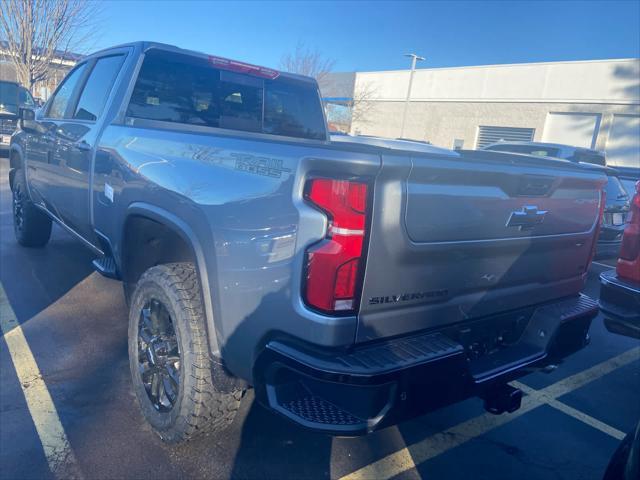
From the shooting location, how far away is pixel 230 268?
6.98ft

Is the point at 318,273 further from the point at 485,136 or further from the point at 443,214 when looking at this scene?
the point at 485,136

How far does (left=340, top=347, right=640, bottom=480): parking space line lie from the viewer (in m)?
2.69

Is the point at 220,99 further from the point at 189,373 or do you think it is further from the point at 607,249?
the point at 607,249

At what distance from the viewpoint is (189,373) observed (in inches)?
93.3

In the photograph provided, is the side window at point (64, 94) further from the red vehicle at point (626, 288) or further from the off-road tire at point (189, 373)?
the red vehicle at point (626, 288)

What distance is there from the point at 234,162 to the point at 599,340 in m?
4.32

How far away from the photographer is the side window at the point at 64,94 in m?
4.57

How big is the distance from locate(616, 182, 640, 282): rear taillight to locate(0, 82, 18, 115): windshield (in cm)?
1638

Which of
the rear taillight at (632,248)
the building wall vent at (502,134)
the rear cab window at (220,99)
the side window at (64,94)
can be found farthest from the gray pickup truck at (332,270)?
the building wall vent at (502,134)

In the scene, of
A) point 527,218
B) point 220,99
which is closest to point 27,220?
point 220,99

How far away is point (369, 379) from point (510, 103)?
87.7 feet

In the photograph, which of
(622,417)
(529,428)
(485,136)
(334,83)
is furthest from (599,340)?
(334,83)

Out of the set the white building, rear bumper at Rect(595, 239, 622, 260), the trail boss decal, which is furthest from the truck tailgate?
the white building

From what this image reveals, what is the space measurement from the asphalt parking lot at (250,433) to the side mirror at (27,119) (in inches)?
74.7
